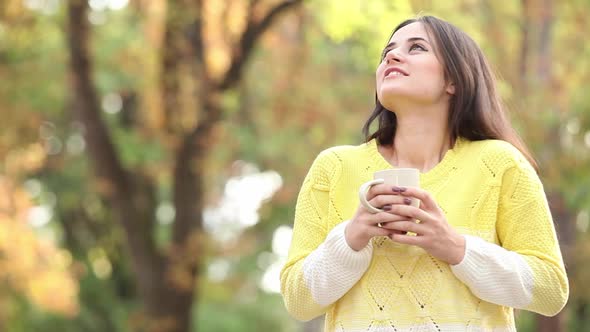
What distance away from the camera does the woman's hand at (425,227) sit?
269 cm

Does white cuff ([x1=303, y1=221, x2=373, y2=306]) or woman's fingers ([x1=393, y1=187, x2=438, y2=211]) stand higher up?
woman's fingers ([x1=393, y1=187, x2=438, y2=211])

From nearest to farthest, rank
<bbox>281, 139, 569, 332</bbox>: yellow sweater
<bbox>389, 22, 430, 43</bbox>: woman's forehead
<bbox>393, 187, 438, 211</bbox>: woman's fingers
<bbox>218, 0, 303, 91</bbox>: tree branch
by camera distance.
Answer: <bbox>393, 187, 438, 211</bbox>: woman's fingers, <bbox>281, 139, 569, 332</bbox>: yellow sweater, <bbox>389, 22, 430, 43</bbox>: woman's forehead, <bbox>218, 0, 303, 91</bbox>: tree branch

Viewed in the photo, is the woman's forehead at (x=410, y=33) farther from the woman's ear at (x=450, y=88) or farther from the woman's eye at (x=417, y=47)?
the woman's ear at (x=450, y=88)

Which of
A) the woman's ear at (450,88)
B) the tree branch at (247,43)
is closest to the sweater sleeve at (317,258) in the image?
the woman's ear at (450,88)

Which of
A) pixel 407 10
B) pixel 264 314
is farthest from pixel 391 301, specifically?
pixel 264 314

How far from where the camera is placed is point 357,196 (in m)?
3.01

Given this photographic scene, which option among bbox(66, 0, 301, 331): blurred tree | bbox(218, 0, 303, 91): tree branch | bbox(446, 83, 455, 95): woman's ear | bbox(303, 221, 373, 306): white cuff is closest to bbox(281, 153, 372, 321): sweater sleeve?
bbox(303, 221, 373, 306): white cuff

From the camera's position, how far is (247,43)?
1131 cm

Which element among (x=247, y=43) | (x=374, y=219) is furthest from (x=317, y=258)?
(x=247, y=43)

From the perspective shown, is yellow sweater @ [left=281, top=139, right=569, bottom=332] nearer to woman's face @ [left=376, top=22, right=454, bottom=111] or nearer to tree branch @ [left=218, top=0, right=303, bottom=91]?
woman's face @ [left=376, top=22, right=454, bottom=111]

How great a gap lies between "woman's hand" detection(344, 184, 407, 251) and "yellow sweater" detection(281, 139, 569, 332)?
0.04 m

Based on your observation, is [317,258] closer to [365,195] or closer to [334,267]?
[334,267]

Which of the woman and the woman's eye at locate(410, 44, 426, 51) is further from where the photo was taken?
the woman's eye at locate(410, 44, 426, 51)

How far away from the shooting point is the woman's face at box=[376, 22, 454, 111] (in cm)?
294
